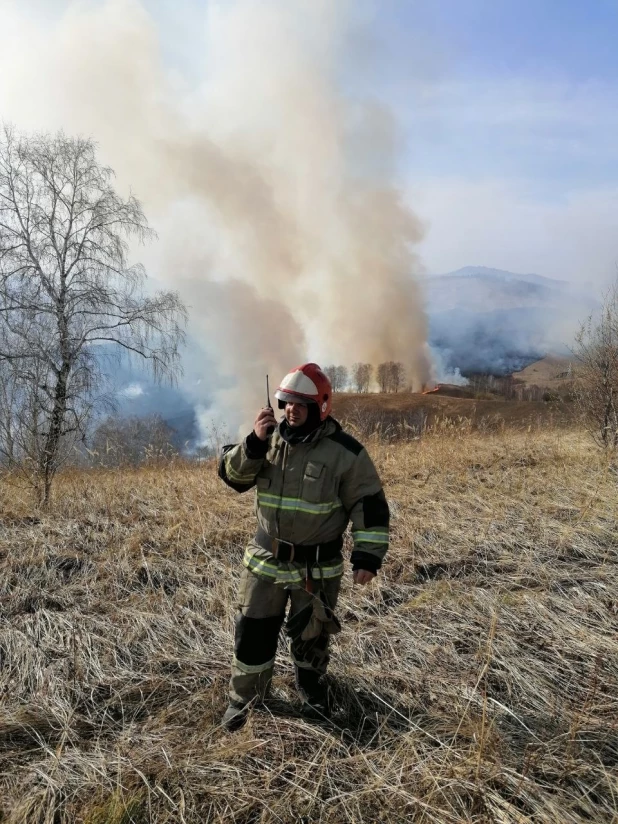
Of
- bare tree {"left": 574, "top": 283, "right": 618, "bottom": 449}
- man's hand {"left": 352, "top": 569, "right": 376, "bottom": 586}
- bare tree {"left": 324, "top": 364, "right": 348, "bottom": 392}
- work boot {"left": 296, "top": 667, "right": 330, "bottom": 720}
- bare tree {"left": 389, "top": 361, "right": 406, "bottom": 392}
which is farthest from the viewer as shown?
bare tree {"left": 389, "top": 361, "right": 406, "bottom": 392}

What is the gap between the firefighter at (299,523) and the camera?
2.46 m

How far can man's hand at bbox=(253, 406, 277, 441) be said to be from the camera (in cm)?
Answer: 244

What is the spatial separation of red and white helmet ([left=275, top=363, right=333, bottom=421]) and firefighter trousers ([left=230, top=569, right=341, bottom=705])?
0.93 meters

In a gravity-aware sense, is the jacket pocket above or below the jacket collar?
below

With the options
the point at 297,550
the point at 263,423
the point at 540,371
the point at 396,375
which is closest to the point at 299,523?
the point at 297,550

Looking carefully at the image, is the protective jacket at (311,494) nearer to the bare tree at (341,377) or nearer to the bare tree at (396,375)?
the bare tree at (341,377)

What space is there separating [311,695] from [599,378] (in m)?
10.1

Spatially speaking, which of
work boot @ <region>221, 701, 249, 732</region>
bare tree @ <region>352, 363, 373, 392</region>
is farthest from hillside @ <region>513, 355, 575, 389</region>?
work boot @ <region>221, 701, 249, 732</region>

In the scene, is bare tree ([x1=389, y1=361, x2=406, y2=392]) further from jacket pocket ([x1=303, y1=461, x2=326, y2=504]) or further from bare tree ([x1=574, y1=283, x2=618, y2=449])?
jacket pocket ([x1=303, y1=461, x2=326, y2=504])

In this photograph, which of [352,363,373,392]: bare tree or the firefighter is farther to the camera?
[352,363,373,392]: bare tree

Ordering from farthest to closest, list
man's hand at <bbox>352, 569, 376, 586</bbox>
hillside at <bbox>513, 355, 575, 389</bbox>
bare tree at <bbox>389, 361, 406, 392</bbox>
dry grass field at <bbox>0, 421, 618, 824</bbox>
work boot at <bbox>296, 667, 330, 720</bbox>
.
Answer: hillside at <bbox>513, 355, 575, 389</bbox> → bare tree at <bbox>389, 361, 406, 392</bbox> → work boot at <bbox>296, 667, 330, 720</bbox> → man's hand at <bbox>352, 569, 376, 586</bbox> → dry grass field at <bbox>0, 421, 618, 824</bbox>

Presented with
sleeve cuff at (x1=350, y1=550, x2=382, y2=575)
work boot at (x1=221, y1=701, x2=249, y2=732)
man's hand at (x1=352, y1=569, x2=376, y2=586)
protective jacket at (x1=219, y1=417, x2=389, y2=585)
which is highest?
protective jacket at (x1=219, y1=417, x2=389, y2=585)

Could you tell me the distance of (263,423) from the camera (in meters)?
2.45

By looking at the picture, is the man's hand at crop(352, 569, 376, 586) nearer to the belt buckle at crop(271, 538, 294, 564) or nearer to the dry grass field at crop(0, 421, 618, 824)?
the belt buckle at crop(271, 538, 294, 564)
